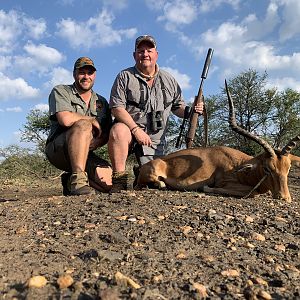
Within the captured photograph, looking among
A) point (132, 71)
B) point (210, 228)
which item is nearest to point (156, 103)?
point (132, 71)

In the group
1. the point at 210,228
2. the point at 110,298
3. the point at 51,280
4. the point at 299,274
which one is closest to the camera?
the point at 110,298

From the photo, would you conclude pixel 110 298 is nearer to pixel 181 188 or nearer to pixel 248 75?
pixel 181 188

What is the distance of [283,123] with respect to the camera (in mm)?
20641

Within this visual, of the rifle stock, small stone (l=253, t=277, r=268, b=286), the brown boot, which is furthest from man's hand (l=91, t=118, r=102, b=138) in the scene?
small stone (l=253, t=277, r=268, b=286)

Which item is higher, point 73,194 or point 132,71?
point 132,71

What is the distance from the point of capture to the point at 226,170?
5957 mm

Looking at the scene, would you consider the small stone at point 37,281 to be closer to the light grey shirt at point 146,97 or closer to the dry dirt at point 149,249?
the dry dirt at point 149,249

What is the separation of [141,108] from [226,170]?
5.12ft

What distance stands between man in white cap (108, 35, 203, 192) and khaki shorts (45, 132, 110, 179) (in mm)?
538

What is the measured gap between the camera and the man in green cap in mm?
5219

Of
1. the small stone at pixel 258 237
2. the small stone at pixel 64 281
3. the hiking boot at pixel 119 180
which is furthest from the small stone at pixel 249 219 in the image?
the hiking boot at pixel 119 180

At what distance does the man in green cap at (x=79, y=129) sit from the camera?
5.22 m

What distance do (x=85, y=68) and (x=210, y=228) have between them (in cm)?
356

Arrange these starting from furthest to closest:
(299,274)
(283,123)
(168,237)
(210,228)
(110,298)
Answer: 1. (283,123)
2. (210,228)
3. (168,237)
4. (299,274)
5. (110,298)
